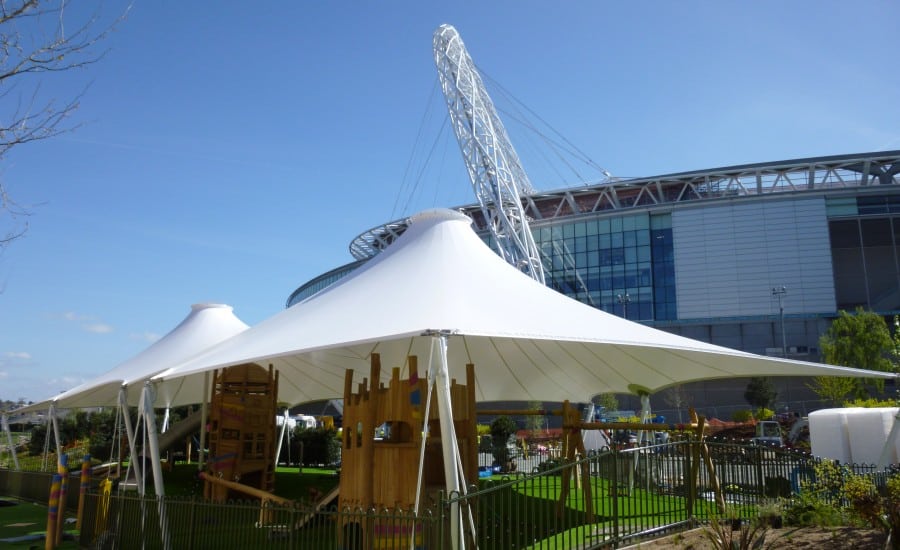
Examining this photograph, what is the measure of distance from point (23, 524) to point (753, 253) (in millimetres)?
57640

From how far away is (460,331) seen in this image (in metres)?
8.28

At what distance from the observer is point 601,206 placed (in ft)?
229

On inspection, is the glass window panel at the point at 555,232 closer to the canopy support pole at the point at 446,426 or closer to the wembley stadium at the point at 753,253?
the wembley stadium at the point at 753,253

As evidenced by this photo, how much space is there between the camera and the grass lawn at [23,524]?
1234cm

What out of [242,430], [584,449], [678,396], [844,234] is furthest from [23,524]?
[844,234]

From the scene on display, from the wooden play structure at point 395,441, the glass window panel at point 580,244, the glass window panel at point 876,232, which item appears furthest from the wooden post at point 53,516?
the glass window panel at point 876,232

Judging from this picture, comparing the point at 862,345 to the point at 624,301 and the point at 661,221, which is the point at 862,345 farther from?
the point at 661,221

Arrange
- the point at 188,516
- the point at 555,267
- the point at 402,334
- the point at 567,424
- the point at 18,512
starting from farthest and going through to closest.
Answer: the point at 555,267
the point at 18,512
the point at 567,424
the point at 188,516
the point at 402,334

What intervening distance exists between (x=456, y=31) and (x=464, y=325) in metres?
51.9

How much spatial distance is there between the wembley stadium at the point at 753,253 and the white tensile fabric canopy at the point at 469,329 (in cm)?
4746

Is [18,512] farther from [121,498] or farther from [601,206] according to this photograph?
[601,206]

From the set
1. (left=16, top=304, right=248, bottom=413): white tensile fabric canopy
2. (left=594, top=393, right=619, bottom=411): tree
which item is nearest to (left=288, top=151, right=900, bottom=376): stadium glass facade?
(left=594, top=393, right=619, bottom=411): tree

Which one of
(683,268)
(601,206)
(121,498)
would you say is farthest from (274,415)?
(601,206)

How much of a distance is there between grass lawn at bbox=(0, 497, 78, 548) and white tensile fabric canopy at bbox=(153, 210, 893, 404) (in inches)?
190
